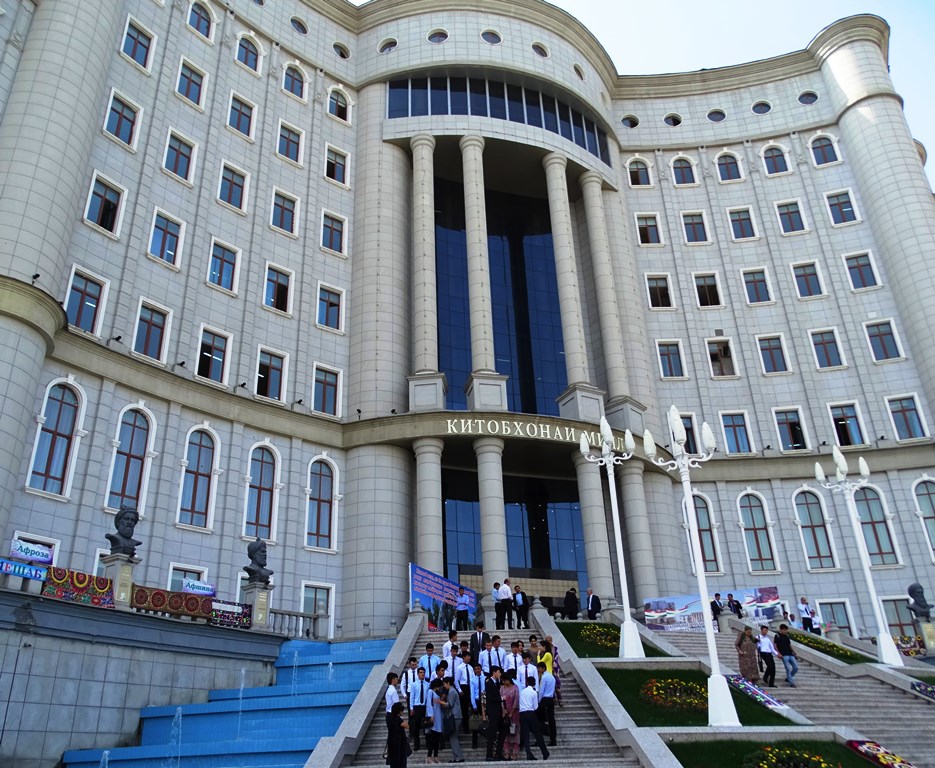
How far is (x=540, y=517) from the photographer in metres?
40.4

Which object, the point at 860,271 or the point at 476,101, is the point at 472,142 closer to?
the point at 476,101

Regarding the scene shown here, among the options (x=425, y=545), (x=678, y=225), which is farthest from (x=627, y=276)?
(x=425, y=545)

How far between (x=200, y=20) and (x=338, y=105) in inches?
336

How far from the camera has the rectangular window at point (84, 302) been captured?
2853cm

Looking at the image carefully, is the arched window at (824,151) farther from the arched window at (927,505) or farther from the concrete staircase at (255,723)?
the concrete staircase at (255,723)

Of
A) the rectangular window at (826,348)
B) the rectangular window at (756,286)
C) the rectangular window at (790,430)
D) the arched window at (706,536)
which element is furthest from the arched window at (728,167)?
the arched window at (706,536)

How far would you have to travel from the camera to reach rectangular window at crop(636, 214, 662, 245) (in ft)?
163

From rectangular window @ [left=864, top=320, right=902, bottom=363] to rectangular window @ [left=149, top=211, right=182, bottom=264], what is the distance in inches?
1424

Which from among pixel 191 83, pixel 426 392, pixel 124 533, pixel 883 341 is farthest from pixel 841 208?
pixel 124 533

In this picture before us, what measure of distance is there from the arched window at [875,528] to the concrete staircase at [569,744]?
26.9m

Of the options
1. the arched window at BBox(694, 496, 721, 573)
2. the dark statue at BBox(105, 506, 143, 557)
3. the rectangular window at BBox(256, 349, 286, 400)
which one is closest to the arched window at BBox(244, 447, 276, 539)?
the rectangular window at BBox(256, 349, 286, 400)

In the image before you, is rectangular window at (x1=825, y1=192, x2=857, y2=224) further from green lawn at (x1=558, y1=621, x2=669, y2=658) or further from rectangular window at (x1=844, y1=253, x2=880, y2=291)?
green lawn at (x1=558, y1=621, x2=669, y2=658)

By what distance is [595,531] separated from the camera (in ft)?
118

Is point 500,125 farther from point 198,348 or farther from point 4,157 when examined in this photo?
point 4,157
